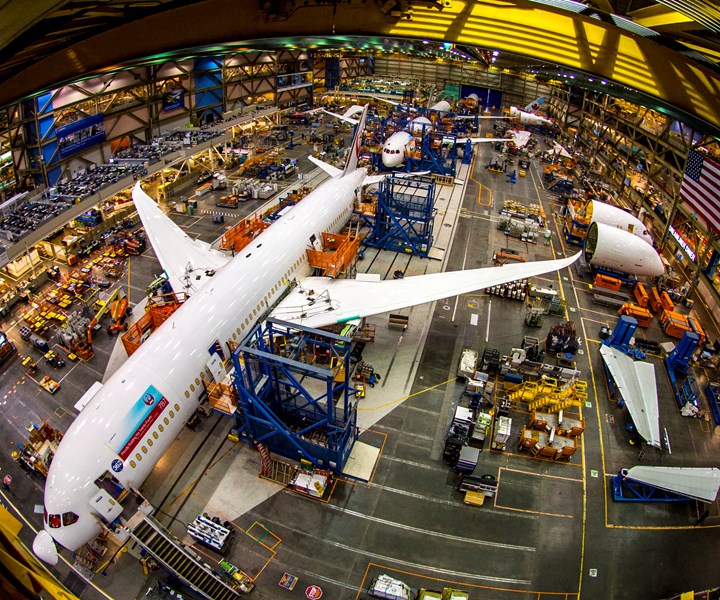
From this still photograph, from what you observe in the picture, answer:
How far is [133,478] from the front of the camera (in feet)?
60.5

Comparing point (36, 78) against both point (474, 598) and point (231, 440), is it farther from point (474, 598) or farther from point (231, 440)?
point (474, 598)

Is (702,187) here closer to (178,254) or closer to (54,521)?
(178,254)

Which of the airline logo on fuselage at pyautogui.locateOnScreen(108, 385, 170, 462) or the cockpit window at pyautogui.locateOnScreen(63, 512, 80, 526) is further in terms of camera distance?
the airline logo on fuselage at pyautogui.locateOnScreen(108, 385, 170, 462)

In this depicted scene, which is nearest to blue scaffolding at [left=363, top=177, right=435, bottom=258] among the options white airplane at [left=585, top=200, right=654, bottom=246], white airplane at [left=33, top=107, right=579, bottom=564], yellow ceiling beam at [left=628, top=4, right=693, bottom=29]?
white airplane at [left=33, top=107, right=579, bottom=564]

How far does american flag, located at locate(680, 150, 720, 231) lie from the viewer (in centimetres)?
3525

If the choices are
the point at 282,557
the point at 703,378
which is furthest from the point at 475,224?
the point at 282,557

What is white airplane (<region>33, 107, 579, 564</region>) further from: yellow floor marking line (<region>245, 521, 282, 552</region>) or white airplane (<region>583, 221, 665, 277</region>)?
white airplane (<region>583, 221, 665, 277</region>)

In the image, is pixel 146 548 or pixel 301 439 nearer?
pixel 146 548

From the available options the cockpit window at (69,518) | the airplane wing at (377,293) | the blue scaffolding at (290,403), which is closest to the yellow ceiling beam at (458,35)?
the blue scaffolding at (290,403)

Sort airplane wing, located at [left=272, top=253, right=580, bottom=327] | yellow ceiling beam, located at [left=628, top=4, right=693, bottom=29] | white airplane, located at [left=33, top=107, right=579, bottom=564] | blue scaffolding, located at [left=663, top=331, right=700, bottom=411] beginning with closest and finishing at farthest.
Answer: yellow ceiling beam, located at [left=628, top=4, right=693, bottom=29], white airplane, located at [left=33, top=107, right=579, bottom=564], airplane wing, located at [left=272, top=253, right=580, bottom=327], blue scaffolding, located at [left=663, top=331, right=700, bottom=411]

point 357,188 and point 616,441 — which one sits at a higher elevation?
point 357,188

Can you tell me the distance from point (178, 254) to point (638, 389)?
104 ft

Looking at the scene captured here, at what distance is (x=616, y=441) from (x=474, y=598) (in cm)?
1312

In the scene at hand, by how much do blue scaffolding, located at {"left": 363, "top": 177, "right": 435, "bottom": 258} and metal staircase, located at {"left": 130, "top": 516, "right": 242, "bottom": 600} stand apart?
95.4 feet
